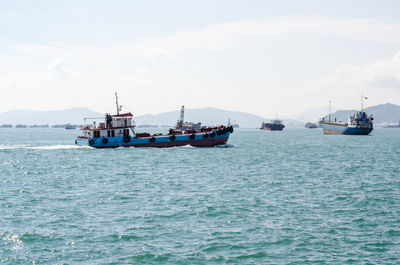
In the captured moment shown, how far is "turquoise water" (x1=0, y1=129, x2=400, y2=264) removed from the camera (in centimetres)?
1625

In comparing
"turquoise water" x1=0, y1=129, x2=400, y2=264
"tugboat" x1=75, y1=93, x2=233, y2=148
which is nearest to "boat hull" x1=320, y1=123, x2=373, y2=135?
"tugboat" x1=75, y1=93, x2=233, y2=148

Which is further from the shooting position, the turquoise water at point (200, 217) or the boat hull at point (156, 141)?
the boat hull at point (156, 141)

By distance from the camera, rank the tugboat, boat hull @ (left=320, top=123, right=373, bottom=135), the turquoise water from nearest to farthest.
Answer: the turquoise water < the tugboat < boat hull @ (left=320, top=123, right=373, bottom=135)

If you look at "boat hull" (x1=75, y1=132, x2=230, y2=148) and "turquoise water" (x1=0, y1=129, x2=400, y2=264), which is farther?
"boat hull" (x1=75, y1=132, x2=230, y2=148)

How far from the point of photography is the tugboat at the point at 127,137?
64875 mm

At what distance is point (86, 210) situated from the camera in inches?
926

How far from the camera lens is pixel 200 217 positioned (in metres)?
21.9

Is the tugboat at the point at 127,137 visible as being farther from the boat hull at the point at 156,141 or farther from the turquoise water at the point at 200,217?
the turquoise water at the point at 200,217

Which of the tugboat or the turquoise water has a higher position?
the tugboat

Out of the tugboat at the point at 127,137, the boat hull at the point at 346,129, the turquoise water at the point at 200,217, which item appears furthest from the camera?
the boat hull at the point at 346,129

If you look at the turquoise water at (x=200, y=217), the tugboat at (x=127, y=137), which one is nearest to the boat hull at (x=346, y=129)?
the tugboat at (x=127, y=137)

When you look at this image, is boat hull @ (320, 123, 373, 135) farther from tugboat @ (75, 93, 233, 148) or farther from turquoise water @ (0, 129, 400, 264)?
turquoise water @ (0, 129, 400, 264)

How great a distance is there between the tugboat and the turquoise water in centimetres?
2513

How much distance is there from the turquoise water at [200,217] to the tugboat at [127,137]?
25.1 meters
